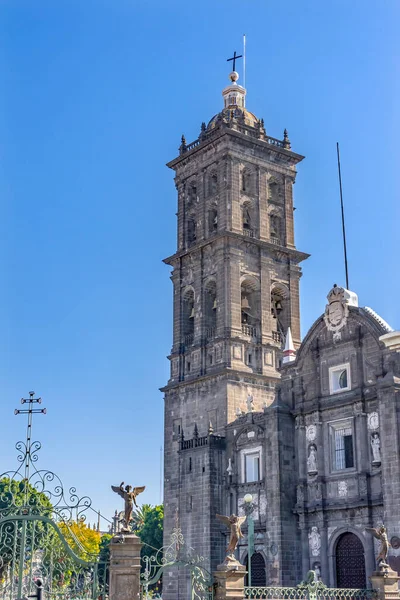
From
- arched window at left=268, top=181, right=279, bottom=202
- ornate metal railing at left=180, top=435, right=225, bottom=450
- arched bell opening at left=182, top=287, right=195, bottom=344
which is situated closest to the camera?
ornate metal railing at left=180, top=435, right=225, bottom=450

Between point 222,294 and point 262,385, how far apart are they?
5970 mm

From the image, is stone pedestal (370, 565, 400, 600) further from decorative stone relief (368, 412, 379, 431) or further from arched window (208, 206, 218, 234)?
arched window (208, 206, 218, 234)

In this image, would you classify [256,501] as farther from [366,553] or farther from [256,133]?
[256,133]

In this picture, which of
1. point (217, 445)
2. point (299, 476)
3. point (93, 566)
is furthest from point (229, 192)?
point (93, 566)

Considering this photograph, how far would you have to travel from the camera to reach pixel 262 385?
49.0 meters

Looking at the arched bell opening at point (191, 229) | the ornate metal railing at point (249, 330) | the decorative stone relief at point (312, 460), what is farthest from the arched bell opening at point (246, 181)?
the decorative stone relief at point (312, 460)

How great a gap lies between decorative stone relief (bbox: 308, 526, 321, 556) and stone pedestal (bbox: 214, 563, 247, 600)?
17779 mm

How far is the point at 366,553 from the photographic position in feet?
113

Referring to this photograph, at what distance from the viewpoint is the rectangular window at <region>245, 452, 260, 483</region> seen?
41.2m

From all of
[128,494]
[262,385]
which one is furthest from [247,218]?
[128,494]

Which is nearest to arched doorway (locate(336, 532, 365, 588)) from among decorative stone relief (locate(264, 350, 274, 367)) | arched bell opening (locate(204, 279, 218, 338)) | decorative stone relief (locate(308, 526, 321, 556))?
decorative stone relief (locate(308, 526, 321, 556))

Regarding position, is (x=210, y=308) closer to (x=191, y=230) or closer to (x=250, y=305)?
(x=250, y=305)

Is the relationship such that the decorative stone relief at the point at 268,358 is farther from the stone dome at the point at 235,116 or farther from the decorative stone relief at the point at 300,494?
the stone dome at the point at 235,116

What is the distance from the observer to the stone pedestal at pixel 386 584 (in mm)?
24125
